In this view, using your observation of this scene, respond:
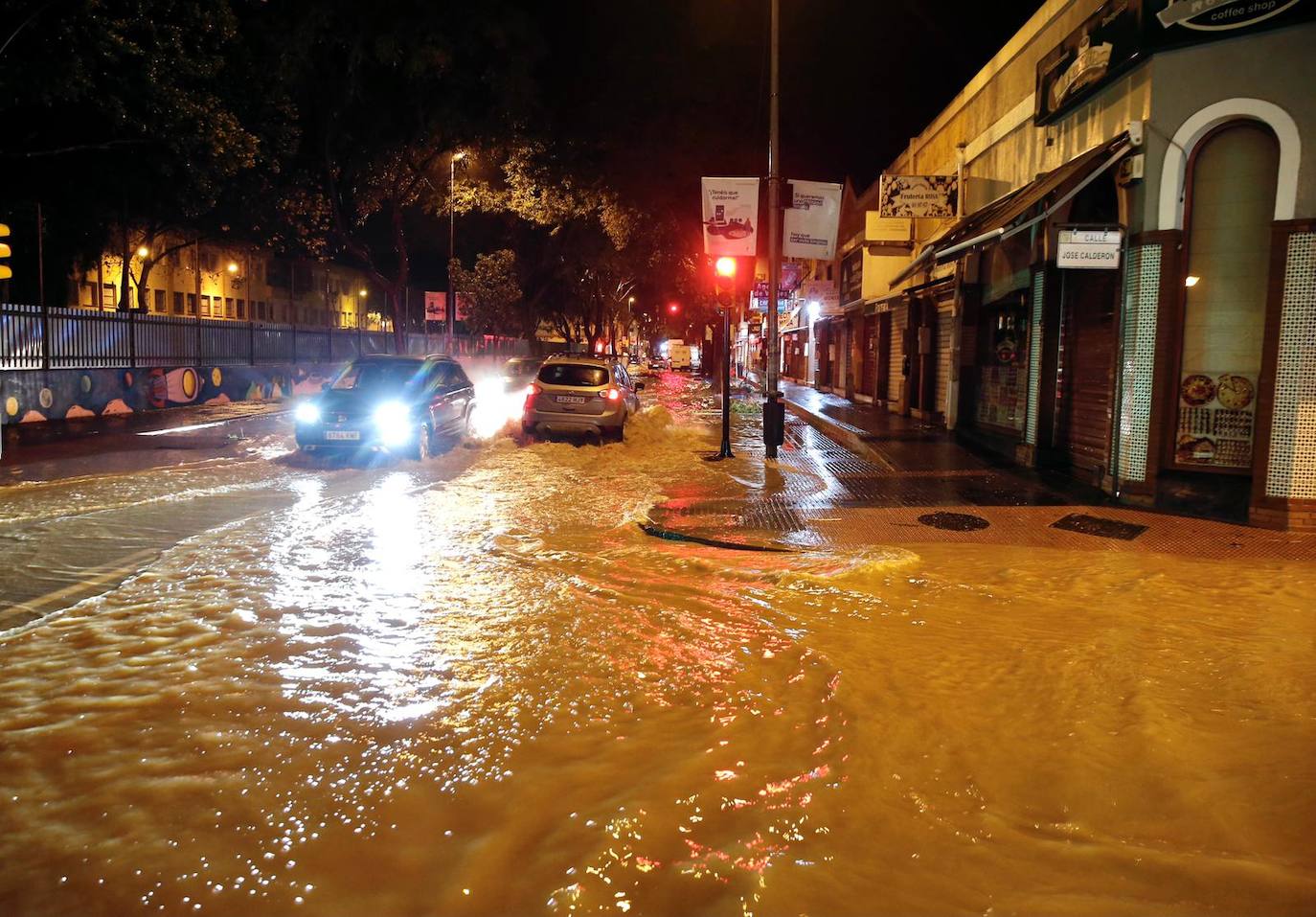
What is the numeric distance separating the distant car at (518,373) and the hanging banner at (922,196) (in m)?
13.0

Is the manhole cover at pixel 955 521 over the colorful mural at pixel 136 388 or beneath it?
beneath

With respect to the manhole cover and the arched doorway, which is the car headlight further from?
the arched doorway

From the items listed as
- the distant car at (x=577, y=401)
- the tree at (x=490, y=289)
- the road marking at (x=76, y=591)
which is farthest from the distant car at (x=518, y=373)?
the road marking at (x=76, y=591)

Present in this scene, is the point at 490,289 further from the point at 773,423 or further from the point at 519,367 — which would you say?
the point at 773,423

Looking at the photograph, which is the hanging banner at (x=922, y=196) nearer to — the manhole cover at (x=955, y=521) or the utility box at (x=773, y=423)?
the utility box at (x=773, y=423)

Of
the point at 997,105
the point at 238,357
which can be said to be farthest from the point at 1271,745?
the point at 238,357

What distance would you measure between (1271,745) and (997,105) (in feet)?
47.3

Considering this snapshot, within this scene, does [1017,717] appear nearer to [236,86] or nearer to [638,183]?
[236,86]

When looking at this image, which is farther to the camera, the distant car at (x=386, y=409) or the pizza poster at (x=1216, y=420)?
the distant car at (x=386, y=409)

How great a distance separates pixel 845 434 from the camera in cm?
1827

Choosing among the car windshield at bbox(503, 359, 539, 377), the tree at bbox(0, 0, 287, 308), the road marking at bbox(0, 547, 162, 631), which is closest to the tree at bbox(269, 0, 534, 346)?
the tree at bbox(0, 0, 287, 308)

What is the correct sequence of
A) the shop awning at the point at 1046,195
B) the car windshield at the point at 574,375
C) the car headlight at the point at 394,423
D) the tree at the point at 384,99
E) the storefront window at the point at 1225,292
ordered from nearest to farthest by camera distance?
1. the storefront window at the point at 1225,292
2. the shop awning at the point at 1046,195
3. the car headlight at the point at 394,423
4. the car windshield at the point at 574,375
5. the tree at the point at 384,99

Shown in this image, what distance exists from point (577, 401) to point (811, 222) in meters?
4.83

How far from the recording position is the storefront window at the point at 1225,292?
9.70 m
